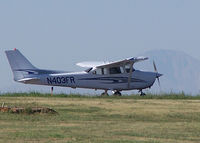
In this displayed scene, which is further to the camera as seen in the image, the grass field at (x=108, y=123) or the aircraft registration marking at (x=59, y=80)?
the aircraft registration marking at (x=59, y=80)

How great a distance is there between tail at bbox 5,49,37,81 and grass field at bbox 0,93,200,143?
39.4ft

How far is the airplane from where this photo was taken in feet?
156

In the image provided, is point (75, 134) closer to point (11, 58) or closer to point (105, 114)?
point (105, 114)

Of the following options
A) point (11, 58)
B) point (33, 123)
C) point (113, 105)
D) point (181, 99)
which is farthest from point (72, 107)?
point (11, 58)

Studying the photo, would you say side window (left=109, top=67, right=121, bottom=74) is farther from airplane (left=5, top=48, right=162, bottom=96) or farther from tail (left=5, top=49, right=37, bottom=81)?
tail (left=5, top=49, right=37, bottom=81)

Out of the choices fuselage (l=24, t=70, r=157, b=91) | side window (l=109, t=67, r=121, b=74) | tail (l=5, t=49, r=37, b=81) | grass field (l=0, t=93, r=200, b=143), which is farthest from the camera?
side window (l=109, t=67, r=121, b=74)

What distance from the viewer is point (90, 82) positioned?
4822 centimetres

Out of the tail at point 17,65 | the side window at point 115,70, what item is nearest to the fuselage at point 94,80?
the side window at point 115,70

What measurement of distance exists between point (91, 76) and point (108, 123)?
873 inches

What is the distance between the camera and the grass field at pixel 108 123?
70.9 ft

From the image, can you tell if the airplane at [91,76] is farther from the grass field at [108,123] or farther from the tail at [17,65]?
the grass field at [108,123]

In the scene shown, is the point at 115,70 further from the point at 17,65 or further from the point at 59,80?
the point at 17,65

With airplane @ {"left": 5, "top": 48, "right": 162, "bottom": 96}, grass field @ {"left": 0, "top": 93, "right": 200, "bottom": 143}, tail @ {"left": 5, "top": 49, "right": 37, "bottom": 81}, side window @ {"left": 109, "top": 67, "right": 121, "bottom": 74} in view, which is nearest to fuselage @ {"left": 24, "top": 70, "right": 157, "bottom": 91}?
airplane @ {"left": 5, "top": 48, "right": 162, "bottom": 96}

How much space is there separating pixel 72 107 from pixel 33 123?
6800 millimetres
